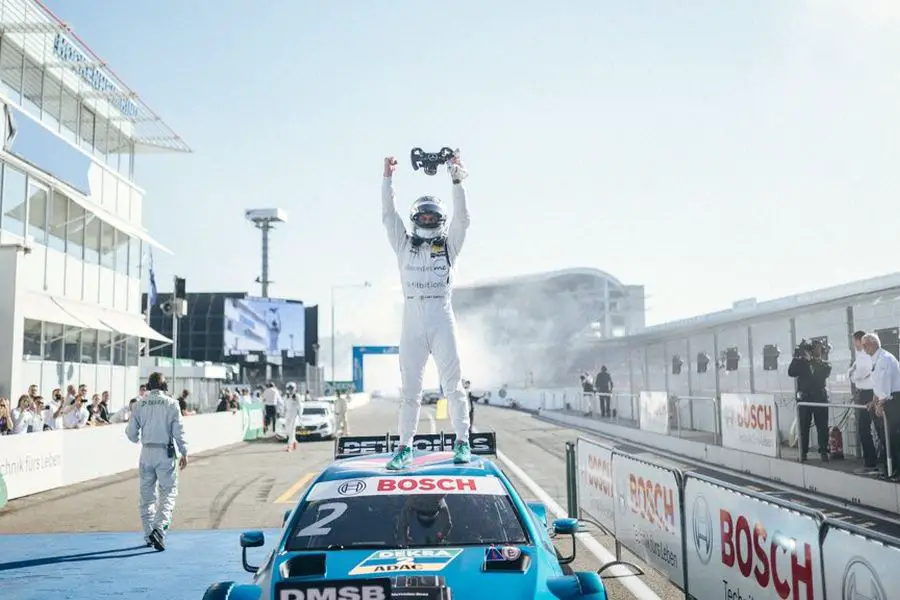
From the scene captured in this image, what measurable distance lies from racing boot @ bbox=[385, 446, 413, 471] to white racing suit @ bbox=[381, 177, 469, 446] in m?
0.75

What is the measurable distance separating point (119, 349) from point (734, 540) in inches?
1163

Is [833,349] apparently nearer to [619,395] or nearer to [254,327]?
[619,395]

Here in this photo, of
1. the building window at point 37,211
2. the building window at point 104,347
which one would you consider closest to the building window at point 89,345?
the building window at point 104,347

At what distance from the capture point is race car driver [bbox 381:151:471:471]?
22.9ft

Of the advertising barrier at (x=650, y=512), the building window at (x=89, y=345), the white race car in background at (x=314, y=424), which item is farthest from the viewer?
the white race car in background at (x=314, y=424)

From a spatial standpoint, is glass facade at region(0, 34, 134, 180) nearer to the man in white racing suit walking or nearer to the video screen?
the man in white racing suit walking

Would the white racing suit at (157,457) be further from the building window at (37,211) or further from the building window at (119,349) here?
the building window at (119,349)

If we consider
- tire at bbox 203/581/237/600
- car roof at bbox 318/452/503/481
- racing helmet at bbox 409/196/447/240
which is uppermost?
racing helmet at bbox 409/196/447/240

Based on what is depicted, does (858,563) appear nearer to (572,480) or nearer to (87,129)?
(572,480)

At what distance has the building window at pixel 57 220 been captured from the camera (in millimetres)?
25125

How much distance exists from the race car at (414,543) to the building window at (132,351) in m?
28.2

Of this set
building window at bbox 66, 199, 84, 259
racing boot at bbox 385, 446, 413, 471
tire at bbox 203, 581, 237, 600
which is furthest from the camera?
building window at bbox 66, 199, 84, 259

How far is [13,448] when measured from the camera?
14.7 meters

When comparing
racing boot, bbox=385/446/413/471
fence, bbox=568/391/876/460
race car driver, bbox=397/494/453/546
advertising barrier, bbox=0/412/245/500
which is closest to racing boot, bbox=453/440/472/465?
racing boot, bbox=385/446/413/471
